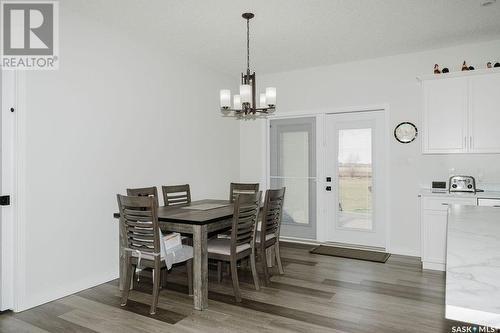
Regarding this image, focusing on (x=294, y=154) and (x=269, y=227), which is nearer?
(x=269, y=227)

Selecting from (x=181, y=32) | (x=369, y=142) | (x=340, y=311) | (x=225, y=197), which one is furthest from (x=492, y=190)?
(x=181, y=32)

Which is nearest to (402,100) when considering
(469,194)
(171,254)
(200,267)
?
(469,194)

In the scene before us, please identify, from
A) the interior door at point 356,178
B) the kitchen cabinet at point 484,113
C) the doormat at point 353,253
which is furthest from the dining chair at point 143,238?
the kitchen cabinet at point 484,113

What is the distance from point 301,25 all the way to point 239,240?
7.77 ft

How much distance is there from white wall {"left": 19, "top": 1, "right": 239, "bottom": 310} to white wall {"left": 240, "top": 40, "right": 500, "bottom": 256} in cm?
213

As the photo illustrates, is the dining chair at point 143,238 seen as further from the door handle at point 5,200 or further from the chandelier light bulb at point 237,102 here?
the chandelier light bulb at point 237,102

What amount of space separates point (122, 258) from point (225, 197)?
2461mm

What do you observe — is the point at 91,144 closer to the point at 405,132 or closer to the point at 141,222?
the point at 141,222

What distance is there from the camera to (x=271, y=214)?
371cm

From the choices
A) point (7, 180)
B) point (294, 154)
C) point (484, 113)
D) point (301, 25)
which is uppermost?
point (301, 25)

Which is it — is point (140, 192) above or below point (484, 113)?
below

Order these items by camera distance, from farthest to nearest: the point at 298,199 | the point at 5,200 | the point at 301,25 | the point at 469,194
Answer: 1. the point at 298,199
2. the point at 469,194
3. the point at 301,25
4. the point at 5,200

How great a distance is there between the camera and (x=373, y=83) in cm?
495

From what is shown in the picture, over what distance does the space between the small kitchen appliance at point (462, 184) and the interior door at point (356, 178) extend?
0.89m
